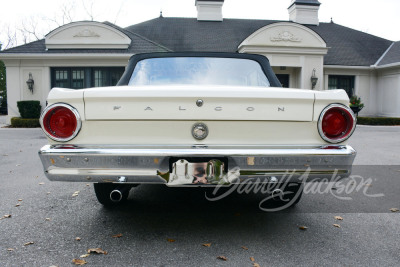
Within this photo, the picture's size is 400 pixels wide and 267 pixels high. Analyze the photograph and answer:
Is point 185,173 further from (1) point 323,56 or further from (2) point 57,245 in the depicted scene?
(1) point 323,56

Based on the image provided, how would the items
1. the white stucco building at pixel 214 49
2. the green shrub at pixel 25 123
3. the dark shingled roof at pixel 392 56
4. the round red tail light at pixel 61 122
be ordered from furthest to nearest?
the dark shingled roof at pixel 392 56 → the white stucco building at pixel 214 49 → the green shrub at pixel 25 123 → the round red tail light at pixel 61 122

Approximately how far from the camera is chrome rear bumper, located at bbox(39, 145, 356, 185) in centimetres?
228

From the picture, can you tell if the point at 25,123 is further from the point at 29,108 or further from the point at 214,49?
the point at 214,49

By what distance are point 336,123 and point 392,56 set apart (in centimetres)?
2072

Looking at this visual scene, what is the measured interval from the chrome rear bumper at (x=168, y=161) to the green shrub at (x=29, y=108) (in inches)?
621

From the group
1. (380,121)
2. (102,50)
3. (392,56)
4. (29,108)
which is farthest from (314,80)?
(29,108)

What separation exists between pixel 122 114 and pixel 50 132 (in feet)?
1.77

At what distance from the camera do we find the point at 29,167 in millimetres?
5801

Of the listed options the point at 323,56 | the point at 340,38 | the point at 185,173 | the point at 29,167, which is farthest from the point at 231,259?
the point at 340,38

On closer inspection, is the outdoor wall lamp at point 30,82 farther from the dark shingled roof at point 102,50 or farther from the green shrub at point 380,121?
the green shrub at point 380,121

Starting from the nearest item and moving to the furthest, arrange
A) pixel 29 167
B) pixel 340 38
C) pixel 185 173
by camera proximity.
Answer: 1. pixel 185 173
2. pixel 29 167
3. pixel 340 38

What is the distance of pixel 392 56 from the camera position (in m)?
19.7

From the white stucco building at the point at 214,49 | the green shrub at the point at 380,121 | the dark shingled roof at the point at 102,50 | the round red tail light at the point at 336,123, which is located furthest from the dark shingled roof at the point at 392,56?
the round red tail light at the point at 336,123

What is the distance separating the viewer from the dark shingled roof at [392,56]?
62.3ft
